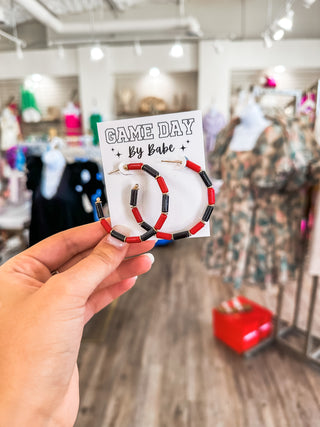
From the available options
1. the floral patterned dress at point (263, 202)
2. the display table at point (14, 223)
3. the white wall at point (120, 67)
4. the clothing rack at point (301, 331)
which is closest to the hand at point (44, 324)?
the floral patterned dress at point (263, 202)

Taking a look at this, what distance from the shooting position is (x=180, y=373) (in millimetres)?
1677

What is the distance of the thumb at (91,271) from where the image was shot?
432 mm

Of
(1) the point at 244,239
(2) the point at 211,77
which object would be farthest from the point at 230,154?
(2) the point at 211,77

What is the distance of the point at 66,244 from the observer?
0.53 m

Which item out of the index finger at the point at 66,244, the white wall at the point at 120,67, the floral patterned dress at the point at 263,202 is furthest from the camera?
the white wall at the point at 120,67

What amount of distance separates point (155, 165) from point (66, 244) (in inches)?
9.2

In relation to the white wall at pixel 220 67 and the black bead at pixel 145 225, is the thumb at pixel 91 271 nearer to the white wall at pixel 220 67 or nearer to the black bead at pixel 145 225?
the black bead at pixel 145 225

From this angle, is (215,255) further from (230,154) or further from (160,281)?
(160,281)

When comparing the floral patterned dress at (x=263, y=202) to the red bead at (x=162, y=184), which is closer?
the red bead at (x=162, y=184)

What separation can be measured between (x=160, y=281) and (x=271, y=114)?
1.74 m

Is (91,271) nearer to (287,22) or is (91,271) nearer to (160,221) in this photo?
(160,221)

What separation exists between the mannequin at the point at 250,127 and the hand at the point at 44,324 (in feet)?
3.87

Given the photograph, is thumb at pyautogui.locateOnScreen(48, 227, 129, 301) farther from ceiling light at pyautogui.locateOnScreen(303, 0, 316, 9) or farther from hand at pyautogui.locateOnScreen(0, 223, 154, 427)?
ceiling light at pyautogui.locateOnScreen(303, 0, 316, 9)

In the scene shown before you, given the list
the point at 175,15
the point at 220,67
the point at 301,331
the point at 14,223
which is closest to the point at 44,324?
the point at 14,223
